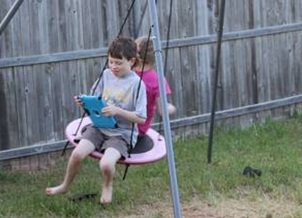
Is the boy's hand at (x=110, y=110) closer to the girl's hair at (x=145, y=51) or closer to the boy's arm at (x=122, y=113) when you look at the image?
the boy's arm at (x=122, y=113)

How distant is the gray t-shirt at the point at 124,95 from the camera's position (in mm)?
6637

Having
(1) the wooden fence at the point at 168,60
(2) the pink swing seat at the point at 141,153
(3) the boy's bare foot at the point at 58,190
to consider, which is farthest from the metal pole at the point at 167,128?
(1) the wooden fence at the point at 168,60

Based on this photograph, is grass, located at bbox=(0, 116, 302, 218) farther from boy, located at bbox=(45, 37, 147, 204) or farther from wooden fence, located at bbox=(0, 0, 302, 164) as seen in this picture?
wooden fence, located at bbox=(0, 0, 302, 164)

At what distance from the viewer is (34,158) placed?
8.86 metres

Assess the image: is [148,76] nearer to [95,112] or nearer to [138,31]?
[95,112]

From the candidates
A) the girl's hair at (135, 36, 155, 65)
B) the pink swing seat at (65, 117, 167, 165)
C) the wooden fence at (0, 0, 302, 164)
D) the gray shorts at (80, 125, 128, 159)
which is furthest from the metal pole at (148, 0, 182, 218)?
the wooden fence at (0, 0, 302, 164)

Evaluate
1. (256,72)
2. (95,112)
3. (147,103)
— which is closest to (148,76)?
(147,103)

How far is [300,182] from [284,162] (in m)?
0.83

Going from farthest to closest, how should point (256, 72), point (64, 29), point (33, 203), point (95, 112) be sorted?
point (256, 72), point (64, 29), point (33, 203), point (95, 112)

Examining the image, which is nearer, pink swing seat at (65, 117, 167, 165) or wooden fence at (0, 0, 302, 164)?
pink swing seat at (65, 117, 167, 165)

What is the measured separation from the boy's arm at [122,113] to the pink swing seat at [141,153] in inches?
10.1

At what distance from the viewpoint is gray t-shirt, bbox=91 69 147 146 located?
6.64 m

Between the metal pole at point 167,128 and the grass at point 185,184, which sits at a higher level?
the metal pole at point 167,128

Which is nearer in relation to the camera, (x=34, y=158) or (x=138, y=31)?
(x=34, y=158)
